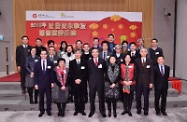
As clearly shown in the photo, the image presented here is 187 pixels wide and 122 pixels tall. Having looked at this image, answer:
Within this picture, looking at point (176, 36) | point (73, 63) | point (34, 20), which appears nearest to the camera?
point (73, 63)

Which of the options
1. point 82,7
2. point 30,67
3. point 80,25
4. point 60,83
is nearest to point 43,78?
point 60,83

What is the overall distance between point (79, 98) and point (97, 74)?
630mm

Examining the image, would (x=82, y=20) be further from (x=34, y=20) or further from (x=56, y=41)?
(x=34, y=20)

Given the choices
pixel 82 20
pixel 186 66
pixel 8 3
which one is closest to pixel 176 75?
pixel 186 66

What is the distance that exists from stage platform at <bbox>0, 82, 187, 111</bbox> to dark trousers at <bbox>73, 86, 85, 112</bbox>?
0.32 meters

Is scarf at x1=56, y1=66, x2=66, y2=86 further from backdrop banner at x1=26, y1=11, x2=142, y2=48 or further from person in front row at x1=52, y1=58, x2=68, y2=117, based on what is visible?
backdrop banner at x1=26, y1=11, x2=142, y2=48

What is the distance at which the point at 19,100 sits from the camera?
4.69 meters

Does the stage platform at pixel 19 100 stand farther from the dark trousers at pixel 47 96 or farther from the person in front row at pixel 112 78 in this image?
the person in front row at pixel 112 78

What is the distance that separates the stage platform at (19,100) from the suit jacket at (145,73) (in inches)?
29.7

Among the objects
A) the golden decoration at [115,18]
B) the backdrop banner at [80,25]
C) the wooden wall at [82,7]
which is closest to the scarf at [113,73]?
the backdrop banner at [80,25]

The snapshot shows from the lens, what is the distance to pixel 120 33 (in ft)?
24.8

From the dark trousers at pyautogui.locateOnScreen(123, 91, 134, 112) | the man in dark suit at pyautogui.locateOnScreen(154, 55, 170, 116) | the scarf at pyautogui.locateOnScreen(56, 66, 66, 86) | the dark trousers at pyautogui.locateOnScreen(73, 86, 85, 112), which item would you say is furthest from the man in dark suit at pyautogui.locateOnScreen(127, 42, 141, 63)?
the scarf at pyautogui.locateOnScreen(56, 66, 66, 86)

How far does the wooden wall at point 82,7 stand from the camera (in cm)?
722

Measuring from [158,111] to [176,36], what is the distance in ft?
15.3
